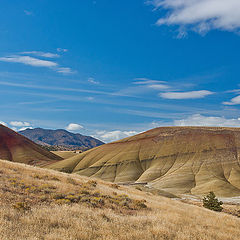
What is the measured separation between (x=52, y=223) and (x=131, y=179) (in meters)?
129

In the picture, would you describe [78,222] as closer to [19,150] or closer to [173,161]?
[173,161]

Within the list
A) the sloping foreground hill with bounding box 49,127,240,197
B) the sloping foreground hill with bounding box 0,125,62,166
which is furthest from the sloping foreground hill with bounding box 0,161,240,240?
the sloping foreground hill with bounding box 0,125,62,166

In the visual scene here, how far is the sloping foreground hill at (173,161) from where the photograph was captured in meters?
116

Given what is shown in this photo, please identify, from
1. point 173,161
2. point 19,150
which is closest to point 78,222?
point 173,161

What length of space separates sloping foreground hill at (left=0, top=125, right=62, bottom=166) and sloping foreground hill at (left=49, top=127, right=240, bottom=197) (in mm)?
15942

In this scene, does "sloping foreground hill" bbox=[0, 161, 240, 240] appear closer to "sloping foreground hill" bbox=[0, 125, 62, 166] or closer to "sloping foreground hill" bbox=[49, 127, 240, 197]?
"sloping foreground hill" bbox=[49, 127, 240, 197]

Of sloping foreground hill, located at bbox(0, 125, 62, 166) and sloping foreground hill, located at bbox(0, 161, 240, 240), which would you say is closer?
sloping foreground hill, located at bbox(0, 161, 240, 240)

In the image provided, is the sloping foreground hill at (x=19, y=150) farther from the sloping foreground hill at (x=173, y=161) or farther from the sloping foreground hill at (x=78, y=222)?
the sloping foreground hill at (x=78, y=222)

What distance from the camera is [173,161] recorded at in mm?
147000

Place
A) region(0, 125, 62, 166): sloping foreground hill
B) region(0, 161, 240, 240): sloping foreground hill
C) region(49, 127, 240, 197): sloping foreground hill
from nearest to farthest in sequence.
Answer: region(0, 161, 240, 240): sloping foreground hill, region(49, 127, 240, 197): sloping foreground hill, region(0, 125, 62, 166): sloping foreground hill

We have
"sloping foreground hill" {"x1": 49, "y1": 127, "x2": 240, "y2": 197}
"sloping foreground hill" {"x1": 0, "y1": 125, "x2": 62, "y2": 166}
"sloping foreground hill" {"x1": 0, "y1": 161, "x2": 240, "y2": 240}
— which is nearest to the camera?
"sloping foreground hill" {"x1": 0, "y1": 161, "x2": 240, "y2": 240}

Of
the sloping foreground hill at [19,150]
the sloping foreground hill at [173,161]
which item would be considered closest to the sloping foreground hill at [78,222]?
the sloping foreground hill at [173,161]

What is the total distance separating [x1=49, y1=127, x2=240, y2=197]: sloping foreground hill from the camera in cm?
11606

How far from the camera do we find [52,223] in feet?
33.2
